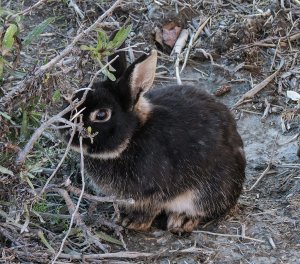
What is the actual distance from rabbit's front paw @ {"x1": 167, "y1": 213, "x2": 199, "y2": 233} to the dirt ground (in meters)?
0.06

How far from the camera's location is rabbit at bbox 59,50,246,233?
4812 millimetres

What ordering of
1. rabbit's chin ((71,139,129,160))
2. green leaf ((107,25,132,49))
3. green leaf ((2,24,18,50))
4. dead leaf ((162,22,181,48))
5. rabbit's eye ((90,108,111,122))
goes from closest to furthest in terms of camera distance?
1. green leaf ((2,24,18,50))
2. green leaf ((107,25,132,49))
3. rabbit's eye ((90,108,111,122))
4. rabbit's chin ((71,139,129,160))
5. dead leaf ((162,22,181,48))

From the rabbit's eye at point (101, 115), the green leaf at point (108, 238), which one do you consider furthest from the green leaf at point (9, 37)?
the green leaf at point (108, 238)

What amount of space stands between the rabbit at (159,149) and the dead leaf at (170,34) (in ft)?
5.38

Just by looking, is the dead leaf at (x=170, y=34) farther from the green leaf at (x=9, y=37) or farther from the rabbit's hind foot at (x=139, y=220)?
the green leaf at (x=9, y=37)

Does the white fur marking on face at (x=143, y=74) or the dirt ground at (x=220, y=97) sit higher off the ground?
the white fur marking on face at (x=143, y=74)

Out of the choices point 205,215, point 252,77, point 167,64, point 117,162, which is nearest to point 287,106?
point 252,77

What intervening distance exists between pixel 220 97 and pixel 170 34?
75cm

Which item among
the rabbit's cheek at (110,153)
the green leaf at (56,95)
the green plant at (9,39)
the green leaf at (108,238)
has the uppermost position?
the green plant at (9,39)

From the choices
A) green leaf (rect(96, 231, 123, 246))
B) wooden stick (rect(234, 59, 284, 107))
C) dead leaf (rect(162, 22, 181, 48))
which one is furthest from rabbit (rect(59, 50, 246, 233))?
dead leaf (rect(162, 22, 181, 48))

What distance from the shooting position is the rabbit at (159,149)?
4.81 metres

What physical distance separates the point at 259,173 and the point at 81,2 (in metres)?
2.20

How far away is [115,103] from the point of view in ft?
15.9

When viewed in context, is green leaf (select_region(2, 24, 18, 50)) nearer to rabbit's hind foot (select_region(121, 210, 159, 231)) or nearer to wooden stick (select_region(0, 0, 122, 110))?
wooden stick (select_region(0, 0, 122, 110))
